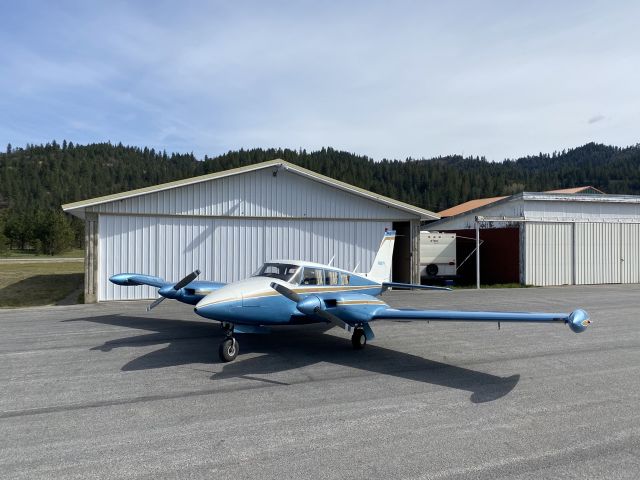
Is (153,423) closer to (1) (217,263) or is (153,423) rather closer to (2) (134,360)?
(2) (134,360)

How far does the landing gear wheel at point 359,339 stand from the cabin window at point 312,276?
1479 millimetres

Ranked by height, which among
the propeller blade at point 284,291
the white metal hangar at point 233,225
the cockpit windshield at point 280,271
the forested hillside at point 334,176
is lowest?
the propeller blade at point 284,291

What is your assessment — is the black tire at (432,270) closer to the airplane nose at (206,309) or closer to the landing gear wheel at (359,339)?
the landing gear wheel at (359,339)

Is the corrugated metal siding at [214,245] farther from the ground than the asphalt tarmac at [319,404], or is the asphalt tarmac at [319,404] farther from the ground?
the corrugated metal siding at [214,245]

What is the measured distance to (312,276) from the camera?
1149 centimetres

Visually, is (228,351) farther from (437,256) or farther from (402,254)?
(437,256)

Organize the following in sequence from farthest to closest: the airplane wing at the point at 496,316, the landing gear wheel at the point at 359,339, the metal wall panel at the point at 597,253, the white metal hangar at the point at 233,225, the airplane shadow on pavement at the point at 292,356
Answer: the metal wall panel at the point at 597,253, the white metal hangar at the point at 233,225, the landing gear wheel at the point at 359,339, the airplane shadow on pavement at the point at 292,356, the airplane wing at the point at 496,316

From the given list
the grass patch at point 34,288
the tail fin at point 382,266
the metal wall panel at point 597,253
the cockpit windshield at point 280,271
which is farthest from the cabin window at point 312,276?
the metal wall panel at point 597,253

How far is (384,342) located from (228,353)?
169 inches

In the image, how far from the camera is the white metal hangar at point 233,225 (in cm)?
1975

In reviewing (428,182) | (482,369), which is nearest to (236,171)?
(482,369)

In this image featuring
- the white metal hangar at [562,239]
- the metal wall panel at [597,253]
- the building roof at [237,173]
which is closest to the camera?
the building roof at [237,173]

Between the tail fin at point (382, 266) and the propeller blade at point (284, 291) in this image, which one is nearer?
the propeller blade at point (284, 291)

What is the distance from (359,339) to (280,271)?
252cm
